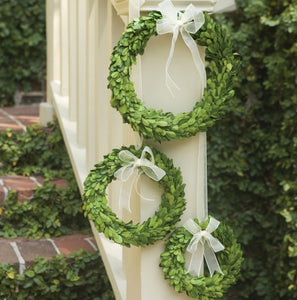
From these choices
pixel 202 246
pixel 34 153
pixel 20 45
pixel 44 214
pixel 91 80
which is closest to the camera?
pixel 202 246

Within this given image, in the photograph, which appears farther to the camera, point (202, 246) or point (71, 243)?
point (71, 243)

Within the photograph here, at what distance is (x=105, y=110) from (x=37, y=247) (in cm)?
72

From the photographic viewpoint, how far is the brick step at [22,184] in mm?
3229

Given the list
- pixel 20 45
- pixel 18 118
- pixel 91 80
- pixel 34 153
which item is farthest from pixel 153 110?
pixel 20 45

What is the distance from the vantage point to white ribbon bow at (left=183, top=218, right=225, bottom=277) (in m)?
1.92

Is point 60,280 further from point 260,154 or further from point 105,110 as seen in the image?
point 260,154

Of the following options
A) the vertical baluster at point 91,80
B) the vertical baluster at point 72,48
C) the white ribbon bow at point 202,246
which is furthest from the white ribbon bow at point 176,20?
the vertical baluster at point 72,48

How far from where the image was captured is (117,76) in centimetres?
185

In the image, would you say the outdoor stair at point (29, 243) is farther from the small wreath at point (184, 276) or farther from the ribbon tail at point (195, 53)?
the ribbon tail at point (195, 53)

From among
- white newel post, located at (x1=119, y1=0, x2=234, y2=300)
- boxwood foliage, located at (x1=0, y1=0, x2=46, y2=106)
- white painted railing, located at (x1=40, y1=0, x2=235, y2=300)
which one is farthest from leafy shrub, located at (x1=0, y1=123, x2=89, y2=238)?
boxwood foliage, located at (x1=0, y1=0, x2=46, y2=106)

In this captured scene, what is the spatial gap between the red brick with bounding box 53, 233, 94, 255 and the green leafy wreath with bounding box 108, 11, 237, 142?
1.16 metres

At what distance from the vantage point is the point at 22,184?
11.0ft

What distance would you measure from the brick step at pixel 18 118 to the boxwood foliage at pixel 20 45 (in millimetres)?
758

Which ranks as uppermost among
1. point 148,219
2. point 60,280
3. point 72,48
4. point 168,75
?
point 168,75
